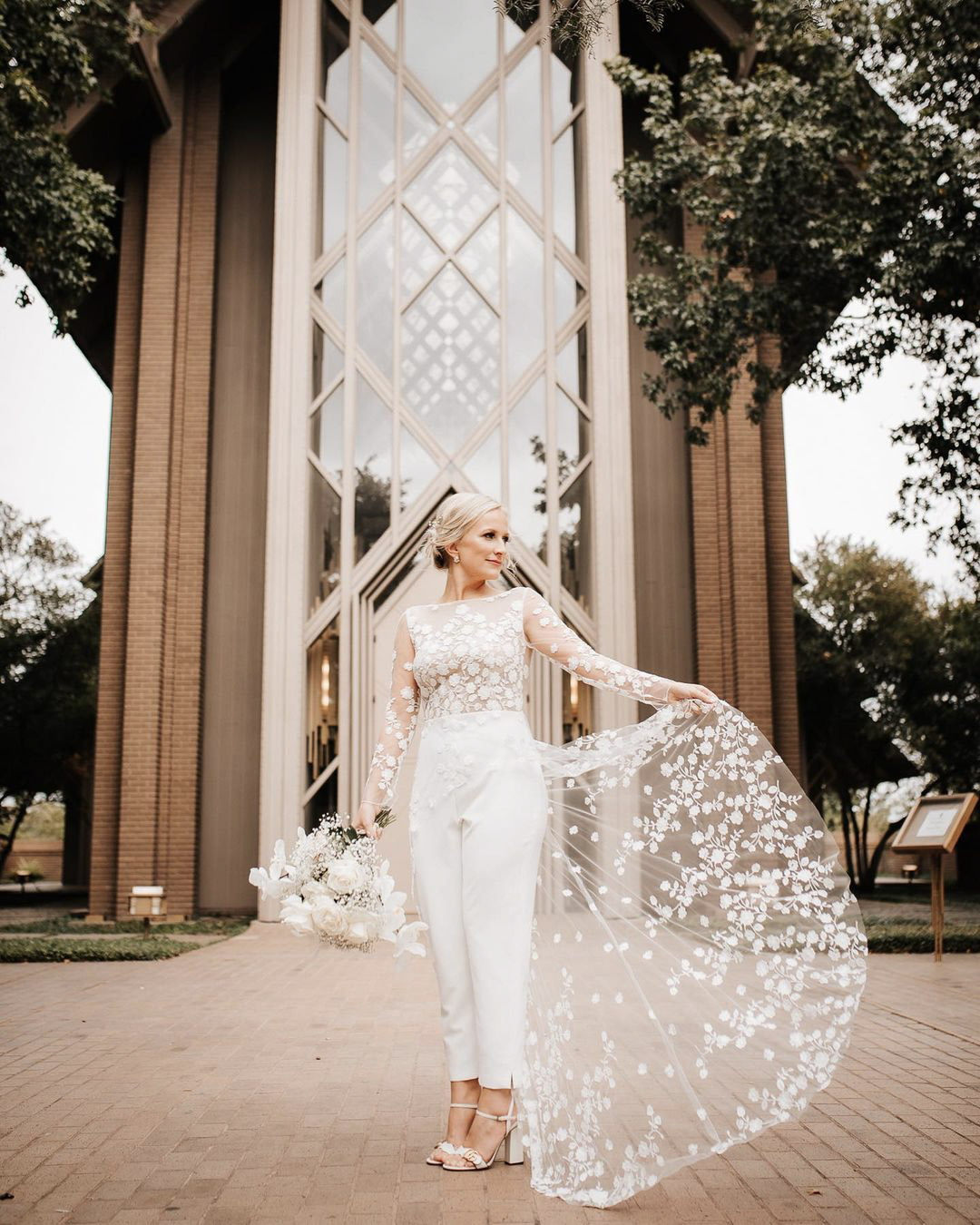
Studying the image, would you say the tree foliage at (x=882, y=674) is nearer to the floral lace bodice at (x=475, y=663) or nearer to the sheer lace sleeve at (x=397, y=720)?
the floral lace bodice at (x=475, y=663)

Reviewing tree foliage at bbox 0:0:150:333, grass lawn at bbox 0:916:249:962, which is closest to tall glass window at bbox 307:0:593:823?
grass lawn at bbox 0:916:249:962

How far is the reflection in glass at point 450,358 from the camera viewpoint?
1420cm

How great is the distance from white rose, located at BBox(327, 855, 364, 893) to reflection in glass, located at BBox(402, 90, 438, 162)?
41.1 feet

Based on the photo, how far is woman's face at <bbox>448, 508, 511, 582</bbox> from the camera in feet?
14.2

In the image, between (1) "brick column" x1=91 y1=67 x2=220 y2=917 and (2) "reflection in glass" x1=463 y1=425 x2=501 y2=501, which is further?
(2) "reflection in glass" x1=463 y1=425 x2=501 y2=501

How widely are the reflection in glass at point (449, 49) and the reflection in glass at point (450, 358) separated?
2411mm

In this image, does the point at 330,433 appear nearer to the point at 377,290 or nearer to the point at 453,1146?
the point at 377,290

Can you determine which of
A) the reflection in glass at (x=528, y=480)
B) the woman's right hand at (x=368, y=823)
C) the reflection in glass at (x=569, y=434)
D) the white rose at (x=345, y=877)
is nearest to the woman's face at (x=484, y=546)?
the woman's right hand at (x=368, y=823)

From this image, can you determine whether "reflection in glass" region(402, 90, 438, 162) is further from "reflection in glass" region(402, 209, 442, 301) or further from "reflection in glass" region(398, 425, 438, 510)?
"reflection in glass" region(398, 425, 438, 510)

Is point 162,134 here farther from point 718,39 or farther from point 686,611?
point 686,611

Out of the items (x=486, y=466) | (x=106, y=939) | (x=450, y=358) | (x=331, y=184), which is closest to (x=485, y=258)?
(x=450, y=358)

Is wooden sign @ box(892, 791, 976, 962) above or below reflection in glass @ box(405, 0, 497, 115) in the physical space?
below

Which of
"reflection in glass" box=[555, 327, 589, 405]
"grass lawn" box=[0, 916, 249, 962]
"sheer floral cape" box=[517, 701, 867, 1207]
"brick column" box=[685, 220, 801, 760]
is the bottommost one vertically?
"grass lawn" box=[0, 916, 249, 962]

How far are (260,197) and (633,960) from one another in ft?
45.1
